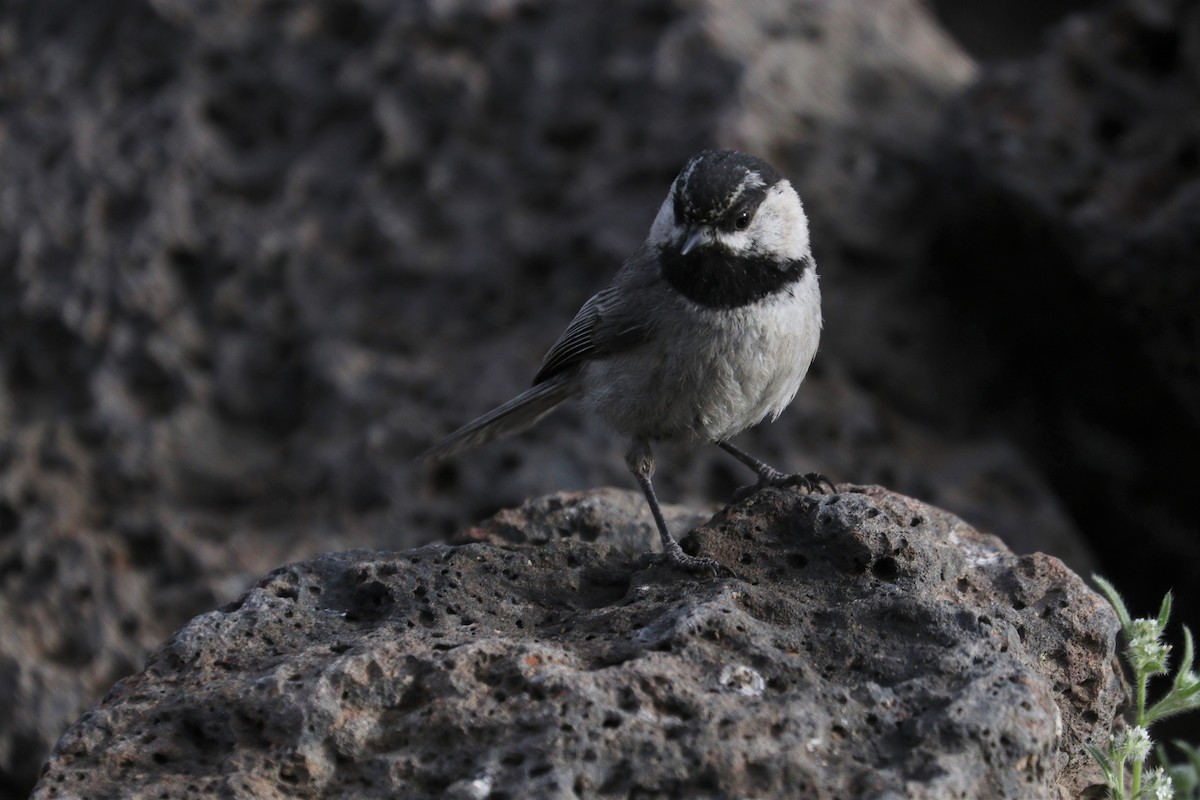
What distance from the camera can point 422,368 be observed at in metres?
6.16

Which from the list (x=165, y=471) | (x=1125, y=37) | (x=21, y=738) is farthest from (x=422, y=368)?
(x=1125, y=37)

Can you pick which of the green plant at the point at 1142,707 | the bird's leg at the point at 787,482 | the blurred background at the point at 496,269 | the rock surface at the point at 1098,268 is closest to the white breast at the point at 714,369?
the bird's leg at the point at 787,482

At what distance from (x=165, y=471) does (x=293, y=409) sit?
2.25ft

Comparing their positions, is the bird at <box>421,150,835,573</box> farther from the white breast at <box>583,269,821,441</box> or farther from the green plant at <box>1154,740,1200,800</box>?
the green plant at <box>1154,740,1200,800</box>

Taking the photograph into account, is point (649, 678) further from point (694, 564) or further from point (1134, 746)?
point (1134, 746)

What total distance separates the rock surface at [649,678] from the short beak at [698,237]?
942mm

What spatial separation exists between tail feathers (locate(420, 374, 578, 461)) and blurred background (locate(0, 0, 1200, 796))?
485 mm

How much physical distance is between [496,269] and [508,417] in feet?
4.65

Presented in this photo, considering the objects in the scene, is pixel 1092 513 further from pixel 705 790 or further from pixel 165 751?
pixel 165 751

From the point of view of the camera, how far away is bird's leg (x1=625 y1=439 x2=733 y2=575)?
3.68 metres

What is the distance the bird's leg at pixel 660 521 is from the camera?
368 cm

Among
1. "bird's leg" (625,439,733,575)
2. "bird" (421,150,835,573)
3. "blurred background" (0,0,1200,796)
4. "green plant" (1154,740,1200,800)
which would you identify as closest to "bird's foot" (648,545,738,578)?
"bird's leg" (625,439,733,575)

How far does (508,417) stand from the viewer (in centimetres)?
518

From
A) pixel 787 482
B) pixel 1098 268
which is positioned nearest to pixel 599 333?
pixel 787 482
